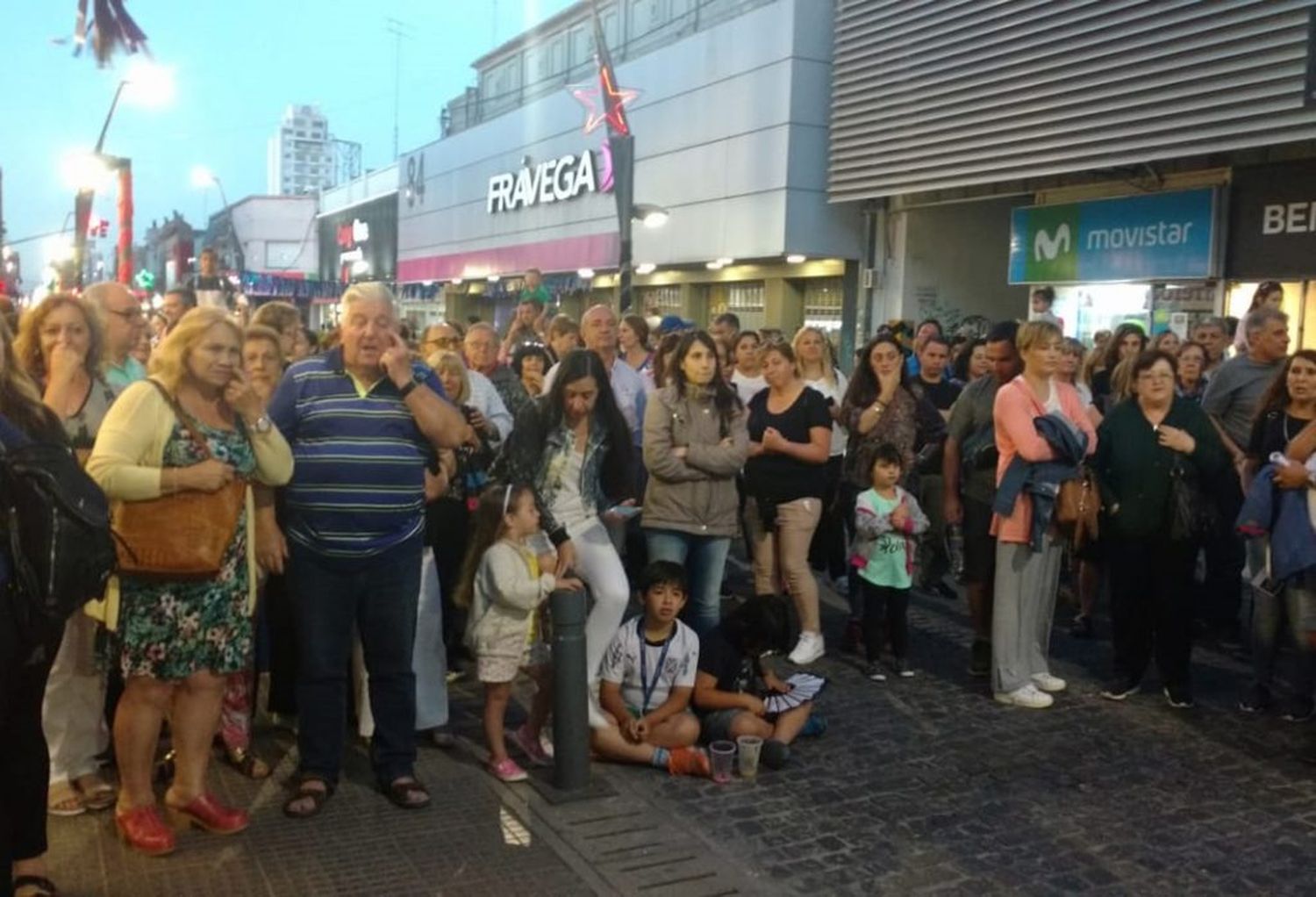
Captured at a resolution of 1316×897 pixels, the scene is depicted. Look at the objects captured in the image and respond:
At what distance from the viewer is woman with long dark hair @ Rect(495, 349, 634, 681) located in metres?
5.47

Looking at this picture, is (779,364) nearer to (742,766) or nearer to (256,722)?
(742,766)

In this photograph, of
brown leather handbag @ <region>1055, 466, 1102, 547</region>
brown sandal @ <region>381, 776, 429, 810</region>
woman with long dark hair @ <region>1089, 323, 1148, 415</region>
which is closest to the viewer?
brown sandal @ <region>381, 776, 429, 810</region>

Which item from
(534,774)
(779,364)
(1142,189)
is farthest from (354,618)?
(1142,189)

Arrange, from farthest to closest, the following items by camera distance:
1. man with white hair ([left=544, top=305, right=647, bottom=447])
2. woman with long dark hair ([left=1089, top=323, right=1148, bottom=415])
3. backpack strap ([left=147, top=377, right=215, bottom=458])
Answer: woman with long dark hair ([left=1089, top=323, right=1148, bottom=415]) < man with white hair ([left=544, top=305, right=647, bottom=447]) < backpack strap ([left=147, top=377, right=215, bottom=458])

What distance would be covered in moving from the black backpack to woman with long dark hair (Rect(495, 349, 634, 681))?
2203mm

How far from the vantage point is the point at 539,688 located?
5.45m

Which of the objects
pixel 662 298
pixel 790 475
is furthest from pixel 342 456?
pixel 662 298

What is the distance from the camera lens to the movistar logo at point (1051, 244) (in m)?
15.2

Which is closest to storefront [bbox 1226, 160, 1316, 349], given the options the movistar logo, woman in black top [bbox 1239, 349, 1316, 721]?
the movistar logo

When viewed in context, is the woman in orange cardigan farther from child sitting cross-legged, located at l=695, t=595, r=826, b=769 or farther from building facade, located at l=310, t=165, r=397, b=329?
building facade, located at l=310, t=165, r=397, b=329

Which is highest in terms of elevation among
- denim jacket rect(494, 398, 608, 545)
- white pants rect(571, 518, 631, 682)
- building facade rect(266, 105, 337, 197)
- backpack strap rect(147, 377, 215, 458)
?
building facade rect(266, 105, 337, 197)

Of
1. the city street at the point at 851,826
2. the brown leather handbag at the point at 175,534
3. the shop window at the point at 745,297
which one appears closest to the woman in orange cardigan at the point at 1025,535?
the city street at the point at 851,826

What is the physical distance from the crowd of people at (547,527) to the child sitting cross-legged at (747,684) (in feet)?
0.05

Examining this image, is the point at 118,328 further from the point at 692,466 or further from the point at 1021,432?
the point at 1021,432
